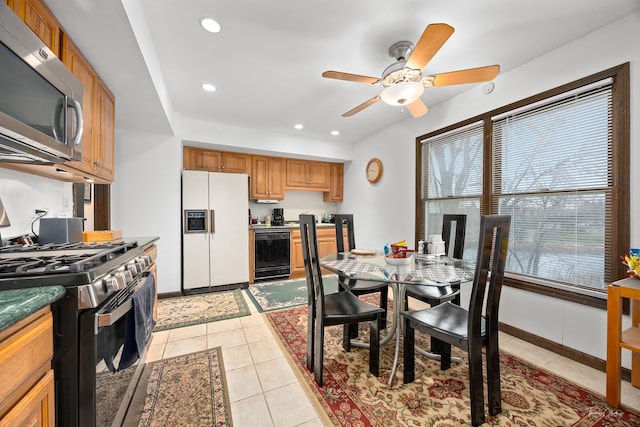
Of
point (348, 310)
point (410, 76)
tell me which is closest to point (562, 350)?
point (348, 310)

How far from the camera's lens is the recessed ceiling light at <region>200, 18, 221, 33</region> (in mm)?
1820

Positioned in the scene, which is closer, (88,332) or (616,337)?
(88,332)

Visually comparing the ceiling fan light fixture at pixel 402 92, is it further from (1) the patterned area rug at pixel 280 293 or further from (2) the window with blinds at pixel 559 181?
(1) the patterned area rug at pixel 280 293

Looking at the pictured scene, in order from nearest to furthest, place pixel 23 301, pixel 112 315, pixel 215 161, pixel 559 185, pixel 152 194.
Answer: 1. pixel 23 301
2. pixel 112 315
3. pixel 559 185
4. pixel 152 194
5. pixel 215 161

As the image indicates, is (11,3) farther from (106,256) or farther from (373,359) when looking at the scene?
(373,359)

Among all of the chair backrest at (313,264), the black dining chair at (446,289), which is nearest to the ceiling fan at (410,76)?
the chair backrest at (313,264)

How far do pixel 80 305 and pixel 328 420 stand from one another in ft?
4.37

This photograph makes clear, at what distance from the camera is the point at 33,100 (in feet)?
3.41

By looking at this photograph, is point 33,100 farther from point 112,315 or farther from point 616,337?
point 616,337

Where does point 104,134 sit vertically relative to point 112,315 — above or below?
above

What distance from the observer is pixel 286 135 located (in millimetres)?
4344

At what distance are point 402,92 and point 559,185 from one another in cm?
159

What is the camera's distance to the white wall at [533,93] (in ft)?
5.89

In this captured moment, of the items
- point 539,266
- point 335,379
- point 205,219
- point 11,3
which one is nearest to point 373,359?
point 335,379
